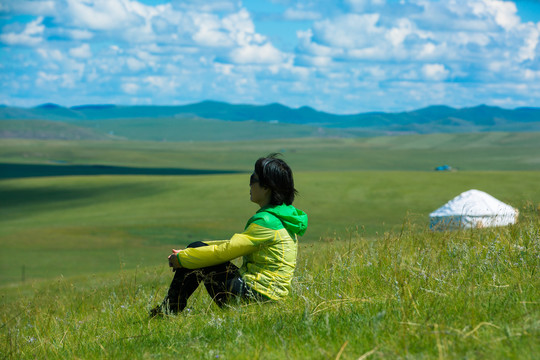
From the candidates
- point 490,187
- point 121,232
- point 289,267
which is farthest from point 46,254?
point 490,187

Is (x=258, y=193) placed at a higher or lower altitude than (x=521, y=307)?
higher

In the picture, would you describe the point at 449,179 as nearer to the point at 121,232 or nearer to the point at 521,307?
the point at 121,232

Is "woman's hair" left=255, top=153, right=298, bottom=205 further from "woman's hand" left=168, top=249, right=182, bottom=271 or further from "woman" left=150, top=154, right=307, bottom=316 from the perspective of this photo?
"woman's hand" left=168, top=249, right=182, bottom=271

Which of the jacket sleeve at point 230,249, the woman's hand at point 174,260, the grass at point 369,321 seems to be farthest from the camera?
the woman's hand at point 174,260

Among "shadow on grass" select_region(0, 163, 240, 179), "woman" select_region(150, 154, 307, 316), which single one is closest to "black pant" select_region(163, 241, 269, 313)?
"woman" select_region(150, 154, 307, 316)

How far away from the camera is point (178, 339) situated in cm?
413

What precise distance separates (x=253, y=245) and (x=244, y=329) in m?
0.87

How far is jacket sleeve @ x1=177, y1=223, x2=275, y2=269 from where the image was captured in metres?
4.85

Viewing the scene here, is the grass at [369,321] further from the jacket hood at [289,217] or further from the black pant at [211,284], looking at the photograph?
the jacket hood at [289,217]

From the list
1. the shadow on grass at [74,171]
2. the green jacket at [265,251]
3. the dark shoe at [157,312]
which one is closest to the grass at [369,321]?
the dark shoe at [157,312]

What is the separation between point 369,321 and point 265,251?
141cm

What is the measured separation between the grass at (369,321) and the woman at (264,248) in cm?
20

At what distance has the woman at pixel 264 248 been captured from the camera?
4898 millimetres

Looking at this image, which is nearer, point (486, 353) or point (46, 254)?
point (486, 353)
